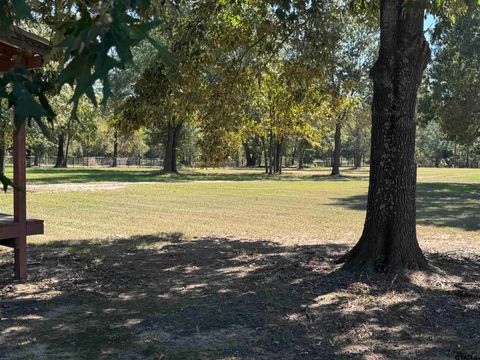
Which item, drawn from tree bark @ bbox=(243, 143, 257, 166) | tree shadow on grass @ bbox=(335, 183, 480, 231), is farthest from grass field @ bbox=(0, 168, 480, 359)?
tree bark @ bbox=(243, 143, 257, 166)

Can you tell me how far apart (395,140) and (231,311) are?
2.97 metres

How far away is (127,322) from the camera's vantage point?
507cm

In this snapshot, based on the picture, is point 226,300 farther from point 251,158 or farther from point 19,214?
point 251,158

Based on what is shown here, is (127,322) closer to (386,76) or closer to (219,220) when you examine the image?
(386,76)

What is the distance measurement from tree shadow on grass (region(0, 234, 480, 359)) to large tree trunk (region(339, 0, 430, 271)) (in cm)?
44

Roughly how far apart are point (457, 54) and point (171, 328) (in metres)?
27.6

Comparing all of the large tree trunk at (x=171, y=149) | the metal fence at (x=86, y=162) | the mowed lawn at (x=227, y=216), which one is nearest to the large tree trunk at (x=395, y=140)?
the mowed lawn at (x=227, y=216)

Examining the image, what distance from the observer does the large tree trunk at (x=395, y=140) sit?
6660 mm

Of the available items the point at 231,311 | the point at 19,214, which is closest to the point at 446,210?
the point at 231,311

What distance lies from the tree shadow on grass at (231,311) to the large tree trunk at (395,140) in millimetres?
437

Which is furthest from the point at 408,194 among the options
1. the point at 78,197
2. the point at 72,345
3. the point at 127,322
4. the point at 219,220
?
the point at 78,197

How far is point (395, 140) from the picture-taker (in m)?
6.66

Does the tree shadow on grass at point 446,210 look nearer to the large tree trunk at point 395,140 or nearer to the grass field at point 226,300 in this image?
the grass field at point 226,300

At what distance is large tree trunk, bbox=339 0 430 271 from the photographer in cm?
666
